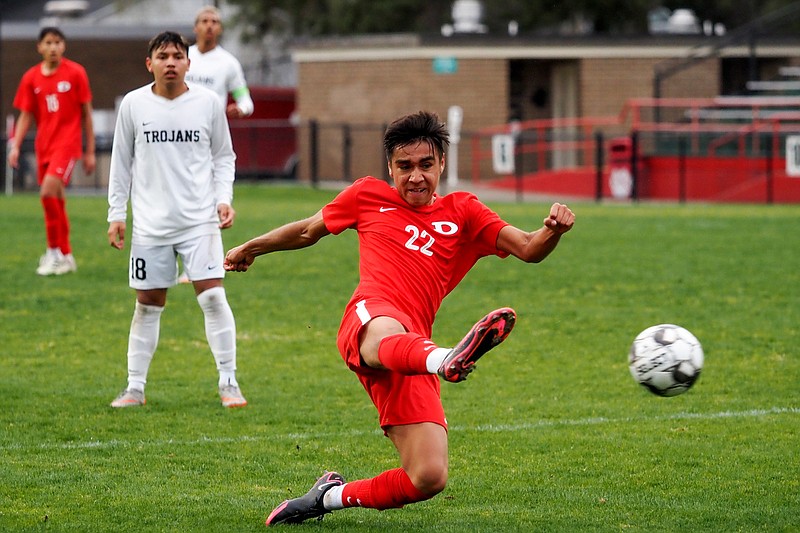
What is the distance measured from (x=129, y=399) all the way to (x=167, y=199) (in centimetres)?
121

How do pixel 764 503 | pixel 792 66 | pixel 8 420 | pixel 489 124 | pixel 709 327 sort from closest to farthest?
pixel 764 503 → pixel 8 420 → pixel 709 327 → pixel 489 124 → pixel 792 66

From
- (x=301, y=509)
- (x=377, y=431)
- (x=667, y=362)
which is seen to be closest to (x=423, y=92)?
(x=377, y=431)

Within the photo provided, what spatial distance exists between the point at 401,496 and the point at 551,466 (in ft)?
4.87

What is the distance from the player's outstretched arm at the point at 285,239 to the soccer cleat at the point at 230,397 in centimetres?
227

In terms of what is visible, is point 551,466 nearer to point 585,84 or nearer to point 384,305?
point 384,305

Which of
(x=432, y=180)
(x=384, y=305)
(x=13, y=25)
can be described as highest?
(x=13, y=25)

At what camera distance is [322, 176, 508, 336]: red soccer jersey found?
536 cm

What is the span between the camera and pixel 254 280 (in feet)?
44.1

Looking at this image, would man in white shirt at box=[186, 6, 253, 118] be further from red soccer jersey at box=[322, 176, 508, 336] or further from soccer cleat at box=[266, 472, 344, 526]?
soccer cleat at box=[266, 472, 344, 526]

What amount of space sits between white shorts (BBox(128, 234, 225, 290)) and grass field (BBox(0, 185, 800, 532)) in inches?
30.3

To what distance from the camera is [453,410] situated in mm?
7836

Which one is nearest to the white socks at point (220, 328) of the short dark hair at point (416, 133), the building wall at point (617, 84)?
the short dark hair at point (416, 133)

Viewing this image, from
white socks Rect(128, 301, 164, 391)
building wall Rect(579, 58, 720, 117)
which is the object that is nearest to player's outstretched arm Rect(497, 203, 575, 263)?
white socks Rect(128, 301, 164, 391)

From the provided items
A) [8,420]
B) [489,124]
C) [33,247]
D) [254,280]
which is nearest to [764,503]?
[8,420]
